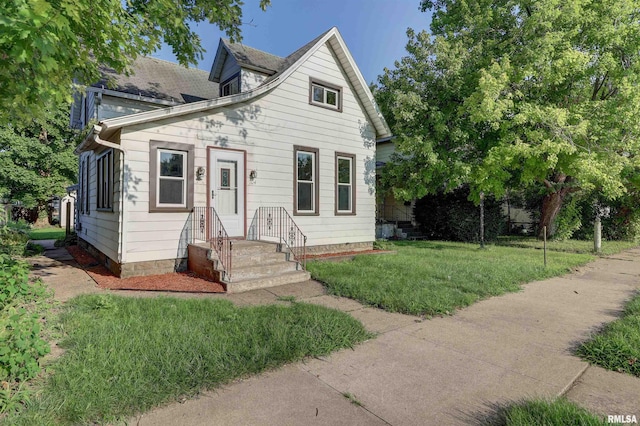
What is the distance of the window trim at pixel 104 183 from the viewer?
8213mm

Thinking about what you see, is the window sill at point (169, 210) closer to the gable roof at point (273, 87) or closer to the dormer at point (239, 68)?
the gable roof at point (273, 87)

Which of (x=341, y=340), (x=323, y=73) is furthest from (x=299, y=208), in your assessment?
(x=341, y=340)

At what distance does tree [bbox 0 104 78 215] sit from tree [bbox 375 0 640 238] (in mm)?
21550

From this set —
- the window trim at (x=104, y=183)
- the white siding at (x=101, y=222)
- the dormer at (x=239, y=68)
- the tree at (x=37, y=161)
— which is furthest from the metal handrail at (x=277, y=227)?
the tree at (x=37, y=161)

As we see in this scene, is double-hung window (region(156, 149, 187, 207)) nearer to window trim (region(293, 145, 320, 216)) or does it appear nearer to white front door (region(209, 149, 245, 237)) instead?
white front door (region(209, 149, 245, 237))

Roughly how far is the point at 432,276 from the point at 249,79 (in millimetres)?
8007

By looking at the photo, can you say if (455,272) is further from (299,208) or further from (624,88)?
(624,88)

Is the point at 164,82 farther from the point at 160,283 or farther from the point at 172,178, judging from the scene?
the point at 160,283

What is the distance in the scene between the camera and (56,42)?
140 inches

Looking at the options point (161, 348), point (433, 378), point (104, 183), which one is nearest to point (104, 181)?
point (104, 183)

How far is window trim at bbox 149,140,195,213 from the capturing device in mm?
7406

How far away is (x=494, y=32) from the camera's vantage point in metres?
13.0

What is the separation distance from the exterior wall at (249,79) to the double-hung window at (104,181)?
14.1ft

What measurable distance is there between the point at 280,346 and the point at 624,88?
12955mm
